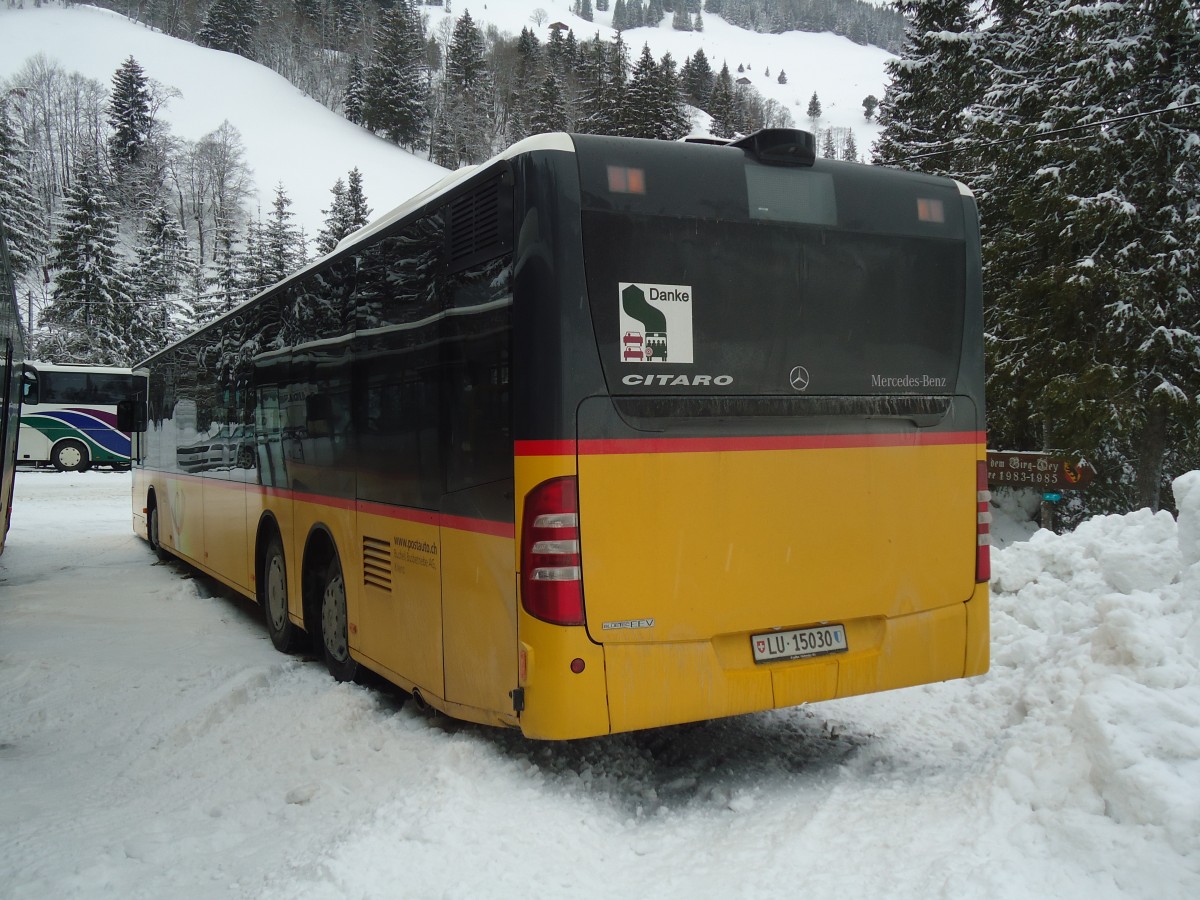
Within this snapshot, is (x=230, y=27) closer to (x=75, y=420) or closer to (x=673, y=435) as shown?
(x=75, y=420)

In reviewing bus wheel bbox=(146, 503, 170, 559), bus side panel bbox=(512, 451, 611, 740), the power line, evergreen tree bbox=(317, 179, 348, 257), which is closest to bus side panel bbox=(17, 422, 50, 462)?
bus wheel bbox=(146, 503, 170, 559)

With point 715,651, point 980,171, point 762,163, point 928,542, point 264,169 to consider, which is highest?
point 264,169

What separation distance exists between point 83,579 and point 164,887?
389 inches

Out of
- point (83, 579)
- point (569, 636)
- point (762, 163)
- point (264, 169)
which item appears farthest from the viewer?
point (264, 169)

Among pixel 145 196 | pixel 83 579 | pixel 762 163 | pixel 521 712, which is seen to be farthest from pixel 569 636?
pixel 145 196

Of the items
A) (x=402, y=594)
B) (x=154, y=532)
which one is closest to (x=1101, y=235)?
(x=402, y=594)

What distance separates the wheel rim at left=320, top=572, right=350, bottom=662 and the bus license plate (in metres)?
3.24

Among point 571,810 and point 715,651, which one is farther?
point 715,651

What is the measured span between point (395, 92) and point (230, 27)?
36.4m

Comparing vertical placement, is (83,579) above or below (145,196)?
below

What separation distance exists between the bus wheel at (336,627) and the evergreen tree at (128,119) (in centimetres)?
10453

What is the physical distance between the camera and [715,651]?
470cm

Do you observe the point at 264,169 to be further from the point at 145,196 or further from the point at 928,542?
the point at 928,542

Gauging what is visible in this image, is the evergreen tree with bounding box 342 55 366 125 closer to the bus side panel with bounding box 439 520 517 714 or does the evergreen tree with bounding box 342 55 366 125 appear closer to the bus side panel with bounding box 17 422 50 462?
the bus side panel with bounding box 17 422 50 462
